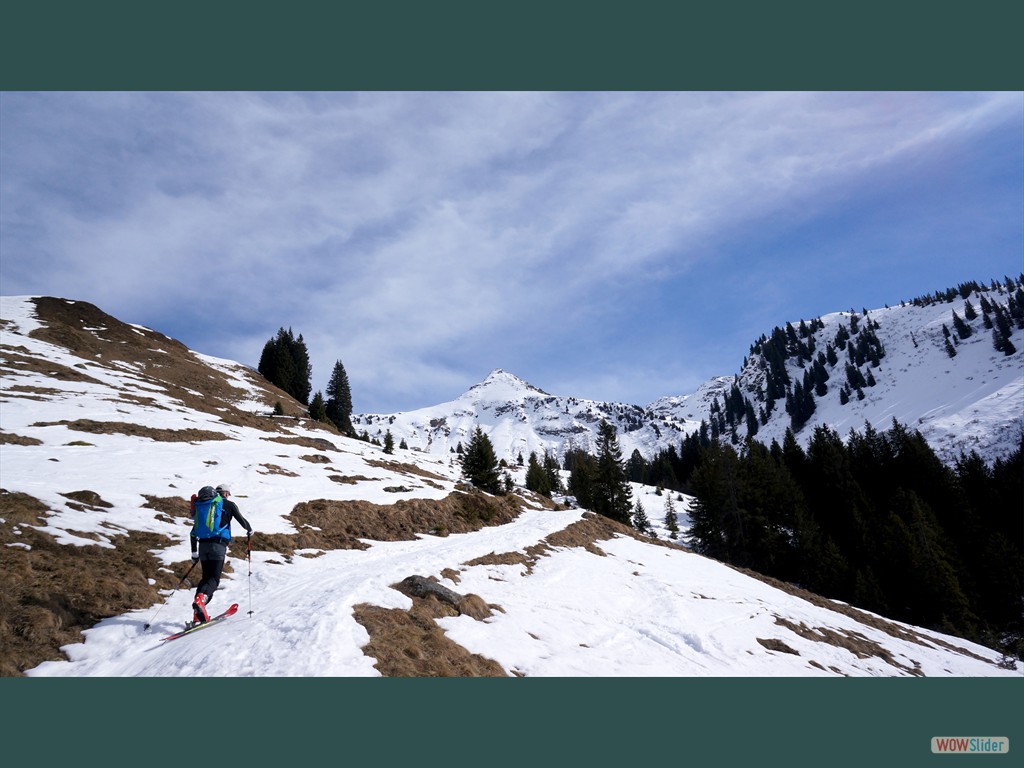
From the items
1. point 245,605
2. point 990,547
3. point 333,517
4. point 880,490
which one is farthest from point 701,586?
point 880,490

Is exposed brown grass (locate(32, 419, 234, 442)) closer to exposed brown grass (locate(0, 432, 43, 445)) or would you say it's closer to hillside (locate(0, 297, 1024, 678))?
hillside (locate(0, 297, 1024, 678))

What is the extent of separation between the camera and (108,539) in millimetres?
14781

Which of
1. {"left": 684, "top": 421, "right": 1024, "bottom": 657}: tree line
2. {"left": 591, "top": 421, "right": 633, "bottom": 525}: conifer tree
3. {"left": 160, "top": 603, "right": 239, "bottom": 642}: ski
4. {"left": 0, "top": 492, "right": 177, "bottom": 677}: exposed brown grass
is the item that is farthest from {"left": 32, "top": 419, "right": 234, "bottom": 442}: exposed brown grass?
{"left": 684, "top": 421, "right": 1024, "bottom": 657}: tree line

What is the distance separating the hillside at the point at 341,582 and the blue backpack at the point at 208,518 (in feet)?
6.64

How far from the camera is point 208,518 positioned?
431 inches

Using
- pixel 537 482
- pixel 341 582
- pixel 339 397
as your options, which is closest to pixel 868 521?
pixel 537 482

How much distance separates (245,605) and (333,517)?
11769 mm

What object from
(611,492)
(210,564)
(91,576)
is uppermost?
(210,564)

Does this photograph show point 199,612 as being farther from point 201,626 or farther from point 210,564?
point 210,564

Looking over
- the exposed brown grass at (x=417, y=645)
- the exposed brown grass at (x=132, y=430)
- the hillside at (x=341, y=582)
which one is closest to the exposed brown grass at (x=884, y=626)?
the hillside at (x=341, y=582)

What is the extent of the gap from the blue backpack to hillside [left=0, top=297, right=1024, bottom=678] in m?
2.02

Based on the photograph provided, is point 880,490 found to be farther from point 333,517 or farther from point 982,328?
point 982,328

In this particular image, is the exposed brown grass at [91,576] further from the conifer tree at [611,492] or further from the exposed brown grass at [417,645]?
the conifer tree at [611,492]

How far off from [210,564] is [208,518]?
1055mm
